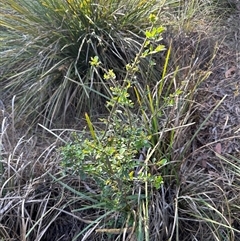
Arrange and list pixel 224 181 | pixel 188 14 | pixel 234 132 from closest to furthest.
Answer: pixel 224 181
pixel 234 132
pixel 188 14

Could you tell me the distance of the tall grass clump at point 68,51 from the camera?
3695 millimetres

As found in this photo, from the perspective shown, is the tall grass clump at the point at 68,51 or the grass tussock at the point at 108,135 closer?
the grass tussock at the point at 108,135

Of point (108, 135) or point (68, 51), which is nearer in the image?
point (108, 135)

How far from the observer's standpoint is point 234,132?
129 inches

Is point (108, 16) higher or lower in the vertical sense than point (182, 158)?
higher

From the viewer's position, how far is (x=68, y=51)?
Answer: 12.5ft

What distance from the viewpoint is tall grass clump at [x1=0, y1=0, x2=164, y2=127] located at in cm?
370

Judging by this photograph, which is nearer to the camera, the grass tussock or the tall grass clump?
the grass tussock

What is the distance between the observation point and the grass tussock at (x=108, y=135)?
2.74 m

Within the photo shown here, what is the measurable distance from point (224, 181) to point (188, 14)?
1.73 metres

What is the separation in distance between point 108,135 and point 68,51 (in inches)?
46.1

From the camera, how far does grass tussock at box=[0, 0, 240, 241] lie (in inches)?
108

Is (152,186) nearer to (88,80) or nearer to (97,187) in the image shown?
(97,187)

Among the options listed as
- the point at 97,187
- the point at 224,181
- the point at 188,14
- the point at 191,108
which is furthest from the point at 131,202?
the point at 188,14
